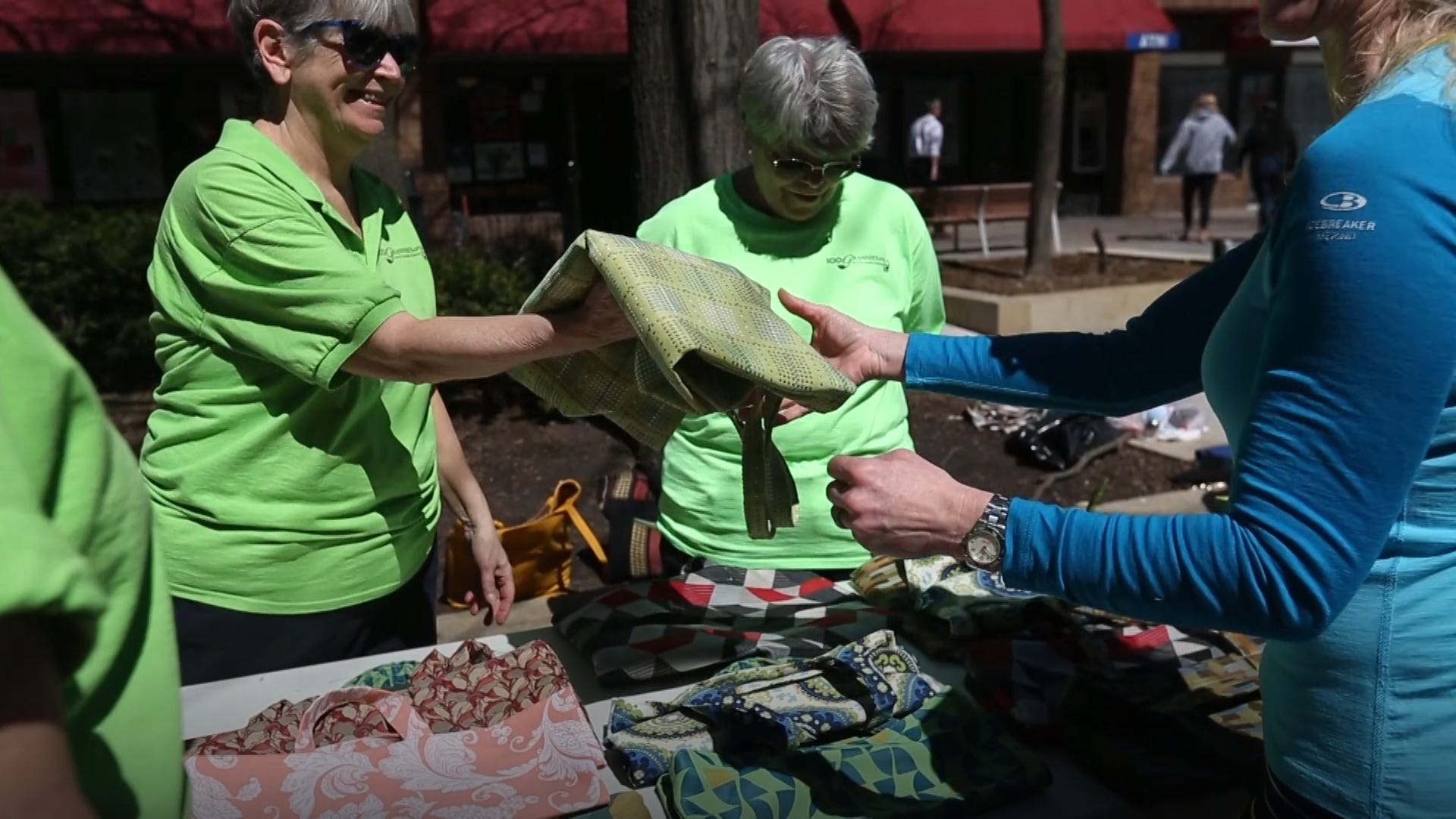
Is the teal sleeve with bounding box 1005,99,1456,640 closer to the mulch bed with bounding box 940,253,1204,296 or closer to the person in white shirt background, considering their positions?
the mulch bed with bounding box 940,253,1204,296

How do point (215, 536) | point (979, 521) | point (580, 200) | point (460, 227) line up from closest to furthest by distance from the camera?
point (979, 521)
point (215, 536)
point (460, 227)
point (580, 200)

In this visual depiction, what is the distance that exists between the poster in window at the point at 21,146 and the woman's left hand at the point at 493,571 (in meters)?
12.7

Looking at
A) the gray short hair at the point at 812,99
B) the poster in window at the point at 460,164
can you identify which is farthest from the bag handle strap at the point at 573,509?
the poster in window at the point at 460,164

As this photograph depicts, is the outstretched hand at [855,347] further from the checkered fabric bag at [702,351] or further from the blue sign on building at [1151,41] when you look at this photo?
the blue sign on building at [1151,41]

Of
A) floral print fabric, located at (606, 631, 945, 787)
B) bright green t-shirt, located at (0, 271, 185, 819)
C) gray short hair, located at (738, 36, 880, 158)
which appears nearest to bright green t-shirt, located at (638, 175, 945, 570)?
gray short hair, located at (738, 36, 880, 158)

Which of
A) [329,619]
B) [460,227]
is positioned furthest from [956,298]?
[329,619]

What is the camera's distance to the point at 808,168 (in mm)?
2652

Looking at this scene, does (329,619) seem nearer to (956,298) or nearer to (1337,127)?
(1337,127)

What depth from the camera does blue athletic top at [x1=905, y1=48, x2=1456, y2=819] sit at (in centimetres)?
112

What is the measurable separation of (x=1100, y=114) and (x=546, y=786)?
1923 cm

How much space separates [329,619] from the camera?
7.14 feet

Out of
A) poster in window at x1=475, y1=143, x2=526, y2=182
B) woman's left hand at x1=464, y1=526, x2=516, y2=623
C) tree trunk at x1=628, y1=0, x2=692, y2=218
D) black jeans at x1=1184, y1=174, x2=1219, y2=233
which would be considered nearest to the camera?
woman's left hand at x1=464, y1=526, x2=516, y2=623

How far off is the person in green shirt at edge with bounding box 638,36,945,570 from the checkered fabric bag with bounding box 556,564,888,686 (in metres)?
0.14

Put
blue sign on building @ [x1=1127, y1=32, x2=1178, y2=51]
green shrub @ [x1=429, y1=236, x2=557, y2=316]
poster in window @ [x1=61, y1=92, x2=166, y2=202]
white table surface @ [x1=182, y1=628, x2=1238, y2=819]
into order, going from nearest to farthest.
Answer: white table surface @ [x1=182, y1=628, x2=1238, y2=819]
green shrub @ [x1=429, y1=236, x2=557, y2=316]
poster in window @ [x1=61, y1=92, x2=166, y2=202]
blue sign on building @ [x1=1127, y1=32, x2=1178, y2=51]
